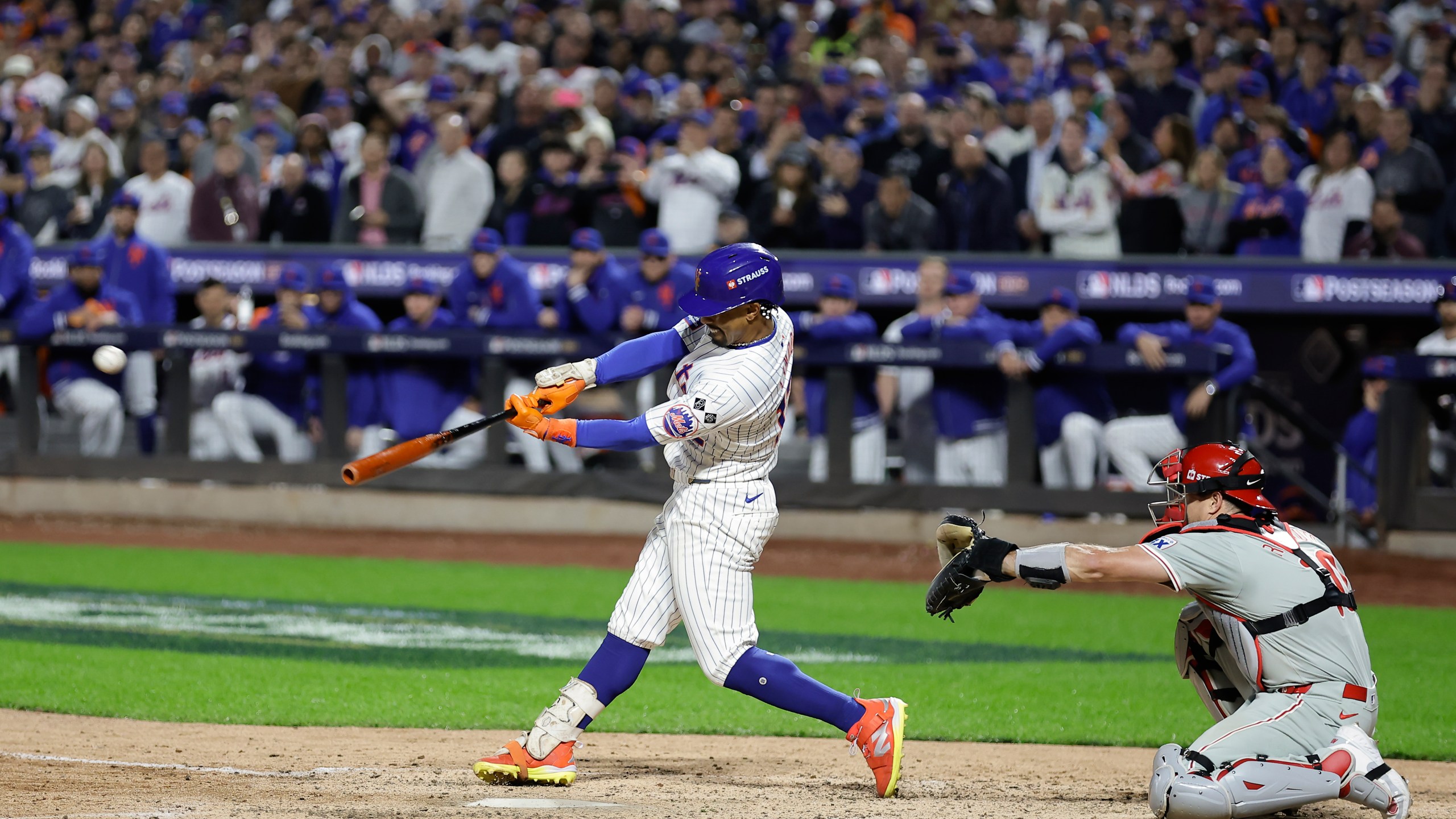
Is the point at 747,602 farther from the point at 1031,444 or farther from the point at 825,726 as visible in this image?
the point at 1031,444

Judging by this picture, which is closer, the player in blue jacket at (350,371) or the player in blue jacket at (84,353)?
the player in blue jacket at (350,371)

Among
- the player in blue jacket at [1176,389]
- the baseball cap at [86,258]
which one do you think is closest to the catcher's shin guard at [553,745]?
the player in blue jacket at [1176,389]

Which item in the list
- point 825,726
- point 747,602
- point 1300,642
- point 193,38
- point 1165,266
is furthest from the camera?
point 193,38

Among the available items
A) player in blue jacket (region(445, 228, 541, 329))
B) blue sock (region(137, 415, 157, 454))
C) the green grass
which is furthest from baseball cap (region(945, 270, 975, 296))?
blue sock (region(137, 415, 157, 454))

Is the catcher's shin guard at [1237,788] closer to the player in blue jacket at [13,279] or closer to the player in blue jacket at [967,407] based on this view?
the player in blue jacket at [967,407]

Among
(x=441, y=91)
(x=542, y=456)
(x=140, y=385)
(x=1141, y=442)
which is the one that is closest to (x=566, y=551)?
(x=542, y=456)

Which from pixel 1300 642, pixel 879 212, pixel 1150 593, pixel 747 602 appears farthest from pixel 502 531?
pixel 1300 642

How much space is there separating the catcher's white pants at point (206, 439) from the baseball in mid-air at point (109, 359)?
64cm

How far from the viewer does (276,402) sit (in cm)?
1290

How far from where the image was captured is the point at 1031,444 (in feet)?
38.0

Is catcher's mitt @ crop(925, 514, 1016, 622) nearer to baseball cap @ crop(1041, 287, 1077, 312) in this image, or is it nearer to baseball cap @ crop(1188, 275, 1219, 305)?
baseball cap @ crop(1041, 287, 1077, 312)

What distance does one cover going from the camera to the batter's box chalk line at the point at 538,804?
16.4 feet

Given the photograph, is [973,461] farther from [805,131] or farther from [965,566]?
[965,566]

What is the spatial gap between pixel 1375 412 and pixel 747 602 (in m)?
7.50
